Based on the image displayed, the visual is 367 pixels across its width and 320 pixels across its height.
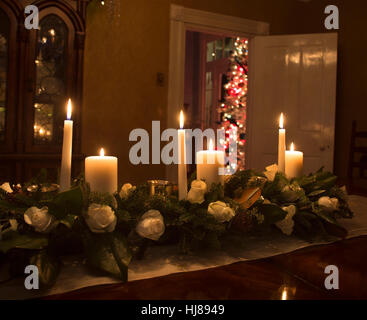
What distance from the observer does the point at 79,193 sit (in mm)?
608

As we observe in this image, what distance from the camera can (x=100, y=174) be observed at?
2.26ft

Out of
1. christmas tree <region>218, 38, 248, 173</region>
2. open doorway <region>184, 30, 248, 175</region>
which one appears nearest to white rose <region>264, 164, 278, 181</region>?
christmas tree <region>218, 38, 248, 173</region>

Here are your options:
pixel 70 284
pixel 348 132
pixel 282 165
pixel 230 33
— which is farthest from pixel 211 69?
pixel 70 284

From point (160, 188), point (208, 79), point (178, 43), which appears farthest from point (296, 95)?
point (208, 79)

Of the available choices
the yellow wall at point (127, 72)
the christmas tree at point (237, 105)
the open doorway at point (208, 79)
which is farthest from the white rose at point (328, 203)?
the open doorway at point (208, 79)

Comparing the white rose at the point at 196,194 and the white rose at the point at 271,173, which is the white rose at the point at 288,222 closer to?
the white rose at the point at 271,173

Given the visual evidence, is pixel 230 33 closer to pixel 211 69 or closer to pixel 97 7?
pixel 97 7

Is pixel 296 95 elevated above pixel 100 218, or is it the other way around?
pixel 296 95

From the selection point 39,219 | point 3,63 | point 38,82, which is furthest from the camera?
point 38,82

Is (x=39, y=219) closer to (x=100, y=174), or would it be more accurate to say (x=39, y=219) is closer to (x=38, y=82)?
(x=100, y=174)

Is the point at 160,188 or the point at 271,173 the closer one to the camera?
the point at 160,188

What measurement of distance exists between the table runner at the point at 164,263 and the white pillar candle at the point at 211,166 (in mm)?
156

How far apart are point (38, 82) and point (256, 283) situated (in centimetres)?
256

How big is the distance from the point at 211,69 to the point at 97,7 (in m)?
4.32
